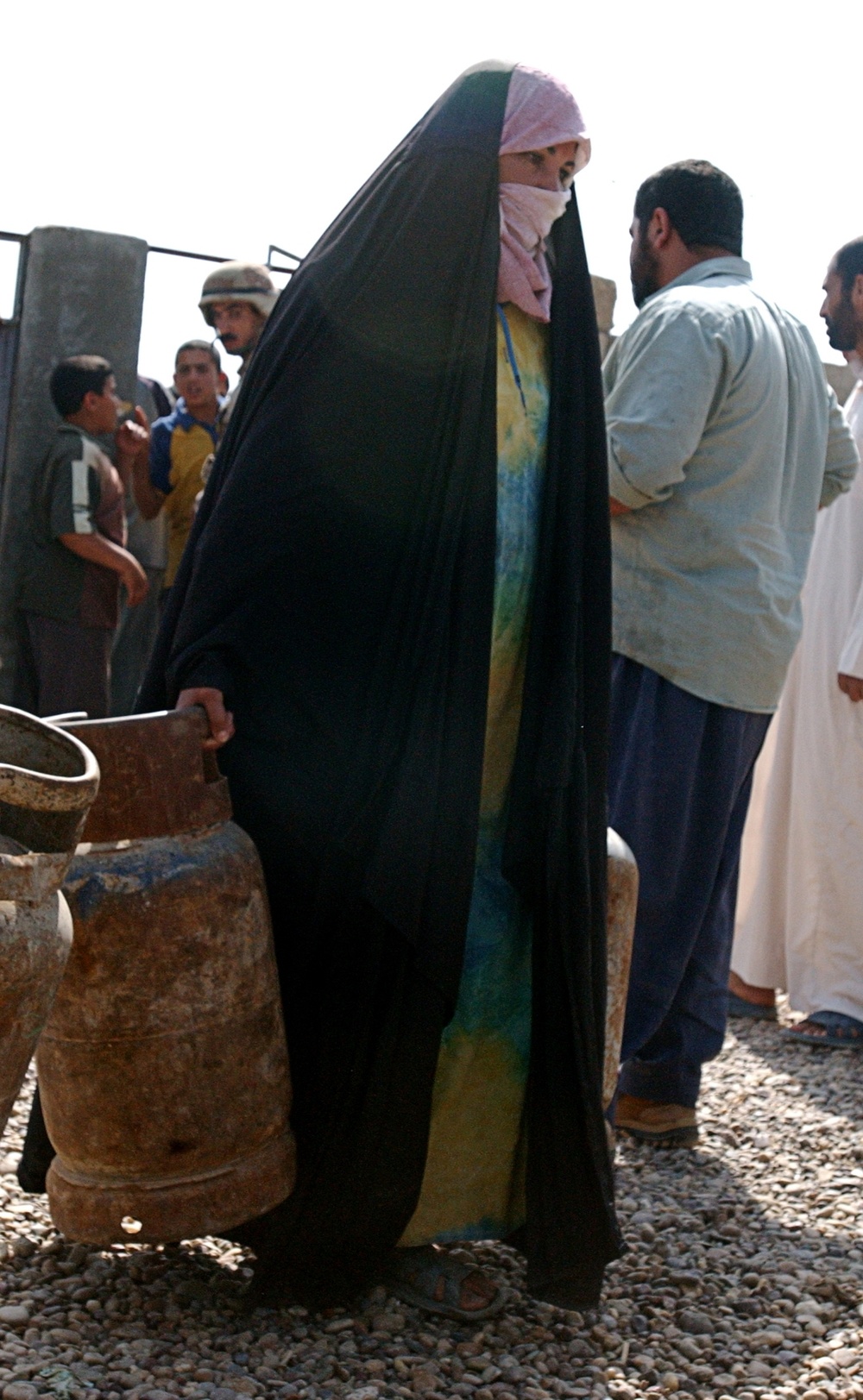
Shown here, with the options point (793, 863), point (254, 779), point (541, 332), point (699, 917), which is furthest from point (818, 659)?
point (254, 779)

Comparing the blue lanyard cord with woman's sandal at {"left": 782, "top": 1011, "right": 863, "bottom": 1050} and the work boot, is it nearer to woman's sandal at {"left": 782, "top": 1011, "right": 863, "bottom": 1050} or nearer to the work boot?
the work boot

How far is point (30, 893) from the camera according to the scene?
6.40ft

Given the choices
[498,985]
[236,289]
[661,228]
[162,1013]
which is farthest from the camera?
[236,289]

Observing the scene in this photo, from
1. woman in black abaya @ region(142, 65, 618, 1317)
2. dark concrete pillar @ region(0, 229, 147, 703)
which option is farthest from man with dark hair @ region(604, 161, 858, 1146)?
dark concrete pillar @ region(0, 229, 147, 703)

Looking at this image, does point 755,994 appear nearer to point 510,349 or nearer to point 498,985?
point 498,985

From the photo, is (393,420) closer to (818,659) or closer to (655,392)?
(655,392)

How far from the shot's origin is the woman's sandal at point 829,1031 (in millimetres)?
5410

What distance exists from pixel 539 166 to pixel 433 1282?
207 cm

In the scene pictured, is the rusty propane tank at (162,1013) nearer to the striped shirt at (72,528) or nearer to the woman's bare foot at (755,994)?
the woman's bare foot at (755,994)

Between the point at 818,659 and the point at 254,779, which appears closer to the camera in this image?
the point at 254,779

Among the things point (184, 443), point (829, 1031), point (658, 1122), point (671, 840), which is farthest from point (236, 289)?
point (658, 1122)

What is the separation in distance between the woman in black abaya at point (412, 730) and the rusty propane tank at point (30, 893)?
757mm

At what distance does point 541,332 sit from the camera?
3.19m

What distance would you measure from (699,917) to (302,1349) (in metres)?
1.86
